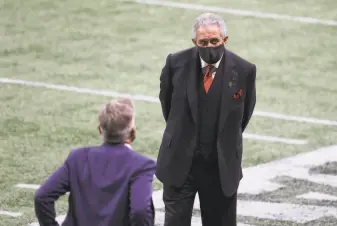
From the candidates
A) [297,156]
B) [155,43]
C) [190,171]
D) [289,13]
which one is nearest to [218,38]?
[190,171]

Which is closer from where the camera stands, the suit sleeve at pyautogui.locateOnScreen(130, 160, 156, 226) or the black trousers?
the suit sleeve at pyautogui.locateOnScreen(130, 160, 156, 226)

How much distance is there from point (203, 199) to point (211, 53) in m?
1.03

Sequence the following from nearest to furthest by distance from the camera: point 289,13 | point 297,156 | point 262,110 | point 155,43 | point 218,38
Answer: point 218,38
point 297,156
point 262,110
point 155,43
point 289,13

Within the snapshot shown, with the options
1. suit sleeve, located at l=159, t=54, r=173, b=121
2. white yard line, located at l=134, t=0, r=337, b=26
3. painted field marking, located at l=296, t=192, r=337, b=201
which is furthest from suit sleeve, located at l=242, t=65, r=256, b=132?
white yard line, located at l=134, t=0, r=337, b=26

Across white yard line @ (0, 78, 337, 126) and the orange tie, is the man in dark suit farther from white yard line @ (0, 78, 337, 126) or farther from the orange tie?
white yard line @ (0, 78, 337, 126)

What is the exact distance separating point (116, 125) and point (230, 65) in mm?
2060

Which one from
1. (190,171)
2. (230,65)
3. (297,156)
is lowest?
(297,156)

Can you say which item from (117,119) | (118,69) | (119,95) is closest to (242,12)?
(118,69)

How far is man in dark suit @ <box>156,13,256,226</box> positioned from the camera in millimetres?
8789

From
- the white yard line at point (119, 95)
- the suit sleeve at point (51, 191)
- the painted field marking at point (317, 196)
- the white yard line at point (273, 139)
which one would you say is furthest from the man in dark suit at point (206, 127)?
the white yard line at point (119, 95)

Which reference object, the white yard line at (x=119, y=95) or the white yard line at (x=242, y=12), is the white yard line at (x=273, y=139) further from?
the white yard line at (x=242, y=12)

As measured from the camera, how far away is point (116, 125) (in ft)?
23.0

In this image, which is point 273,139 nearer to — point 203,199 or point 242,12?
point 203,199

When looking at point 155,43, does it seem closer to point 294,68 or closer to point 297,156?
point 294,68
